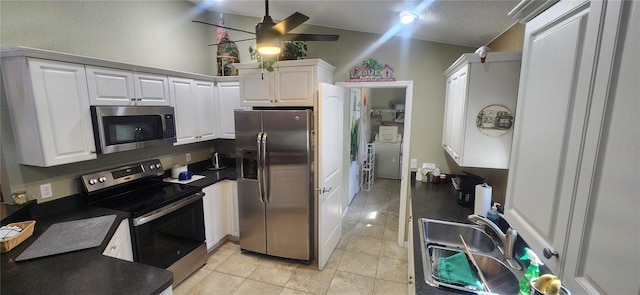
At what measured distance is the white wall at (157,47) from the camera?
77.3 inches

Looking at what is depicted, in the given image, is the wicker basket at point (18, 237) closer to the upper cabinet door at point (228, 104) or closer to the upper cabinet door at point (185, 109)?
the upper cabinet door at point (185, 109)

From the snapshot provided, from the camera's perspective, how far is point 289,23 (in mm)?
1620

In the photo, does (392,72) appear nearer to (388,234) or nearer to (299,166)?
(299,166)

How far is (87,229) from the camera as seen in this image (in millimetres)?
1812

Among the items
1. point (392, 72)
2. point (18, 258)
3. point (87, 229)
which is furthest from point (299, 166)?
point (18, 258)

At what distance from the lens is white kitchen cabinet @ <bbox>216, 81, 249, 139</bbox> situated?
3355 millimetres

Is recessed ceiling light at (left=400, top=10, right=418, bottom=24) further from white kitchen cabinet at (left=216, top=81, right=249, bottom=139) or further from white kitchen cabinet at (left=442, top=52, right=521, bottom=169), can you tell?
white kitchen cabinet at (left=216, top=81, right=249, bottom=139)

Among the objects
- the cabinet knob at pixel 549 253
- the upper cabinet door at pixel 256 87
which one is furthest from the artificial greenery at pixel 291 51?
the cabinet knob at pixel 549 253

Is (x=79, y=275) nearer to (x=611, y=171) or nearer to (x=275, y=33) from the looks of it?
(x=275, y=33)

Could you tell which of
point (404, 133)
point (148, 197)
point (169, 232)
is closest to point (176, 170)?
point (148, 197)

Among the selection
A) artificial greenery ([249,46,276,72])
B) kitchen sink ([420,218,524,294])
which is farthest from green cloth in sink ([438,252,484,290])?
artificial greenery ([249,46,276,72])

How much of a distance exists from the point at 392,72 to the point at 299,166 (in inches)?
59.9

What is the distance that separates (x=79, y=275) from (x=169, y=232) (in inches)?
45.0

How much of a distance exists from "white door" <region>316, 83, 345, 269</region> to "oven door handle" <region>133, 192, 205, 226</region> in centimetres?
128
